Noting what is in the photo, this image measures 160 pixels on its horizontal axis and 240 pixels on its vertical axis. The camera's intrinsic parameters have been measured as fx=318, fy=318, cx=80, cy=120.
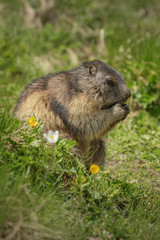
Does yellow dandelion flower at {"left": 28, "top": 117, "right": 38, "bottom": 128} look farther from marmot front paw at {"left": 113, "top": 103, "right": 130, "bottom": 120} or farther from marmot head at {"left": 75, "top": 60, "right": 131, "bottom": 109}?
marmot front paw at {"left": 113, "top": 103, "right": 130, "bottom": 120}

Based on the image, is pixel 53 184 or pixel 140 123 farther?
pixel 140 123

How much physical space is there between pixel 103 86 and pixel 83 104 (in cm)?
37

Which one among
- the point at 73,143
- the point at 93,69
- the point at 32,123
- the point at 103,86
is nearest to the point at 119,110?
the point at 103,86

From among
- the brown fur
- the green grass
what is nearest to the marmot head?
the brown fur

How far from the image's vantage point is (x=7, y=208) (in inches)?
113

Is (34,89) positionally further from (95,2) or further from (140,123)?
(95,2)

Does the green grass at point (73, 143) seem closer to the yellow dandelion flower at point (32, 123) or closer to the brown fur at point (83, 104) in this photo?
the yellow dandelion flower at point (32, 123)

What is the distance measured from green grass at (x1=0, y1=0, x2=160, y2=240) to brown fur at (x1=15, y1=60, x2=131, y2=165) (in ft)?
1.42

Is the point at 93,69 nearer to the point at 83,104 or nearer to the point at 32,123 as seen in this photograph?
the point at 83,104

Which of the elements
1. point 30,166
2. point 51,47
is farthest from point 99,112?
point 51,47

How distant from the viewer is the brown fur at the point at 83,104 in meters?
4.34

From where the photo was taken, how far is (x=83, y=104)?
4371mm

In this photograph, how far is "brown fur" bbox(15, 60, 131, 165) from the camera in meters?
4.34

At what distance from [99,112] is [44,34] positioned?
593cm
